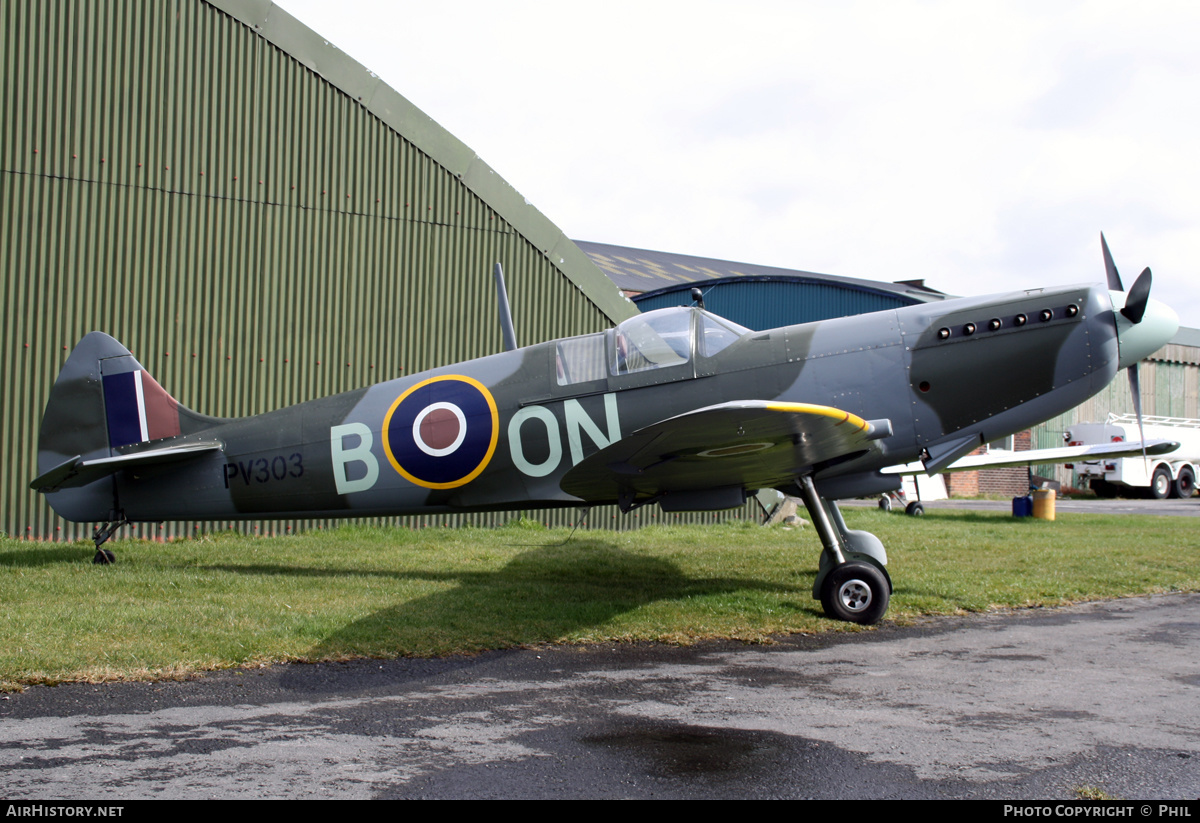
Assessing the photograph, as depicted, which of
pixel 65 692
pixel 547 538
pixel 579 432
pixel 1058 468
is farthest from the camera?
pixel 1058 468

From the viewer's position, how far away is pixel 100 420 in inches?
333

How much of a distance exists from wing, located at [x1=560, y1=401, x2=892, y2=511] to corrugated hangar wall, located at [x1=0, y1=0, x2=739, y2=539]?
6.71m

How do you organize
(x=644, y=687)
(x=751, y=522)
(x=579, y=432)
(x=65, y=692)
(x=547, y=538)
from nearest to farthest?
(x=65, y=692)
(x=644, y=687)
(x=579, y=432)
(x=547, y=538)
(x=751, y=522)

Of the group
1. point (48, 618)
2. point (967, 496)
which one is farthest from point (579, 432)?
point (967, 496)

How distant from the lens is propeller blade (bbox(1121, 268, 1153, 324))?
6207 millimetres

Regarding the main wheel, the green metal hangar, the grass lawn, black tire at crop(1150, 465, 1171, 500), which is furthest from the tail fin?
black tire at crop(1150, 465, 1171, 500)

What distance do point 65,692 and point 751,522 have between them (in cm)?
1140

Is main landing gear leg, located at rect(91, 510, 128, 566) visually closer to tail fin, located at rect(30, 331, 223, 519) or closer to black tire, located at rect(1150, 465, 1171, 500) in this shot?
tail fin, located at rect(30, 331, 223, 519)

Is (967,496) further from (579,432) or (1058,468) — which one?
(579,432)

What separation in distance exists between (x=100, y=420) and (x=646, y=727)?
686cm

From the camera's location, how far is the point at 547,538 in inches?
462

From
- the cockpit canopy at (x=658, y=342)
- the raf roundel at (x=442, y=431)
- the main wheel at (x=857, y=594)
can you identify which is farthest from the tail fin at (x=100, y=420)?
the main wheel at (x=857, y=594)

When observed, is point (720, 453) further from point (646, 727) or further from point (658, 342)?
point (646, 727)

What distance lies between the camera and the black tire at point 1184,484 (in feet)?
93.8
